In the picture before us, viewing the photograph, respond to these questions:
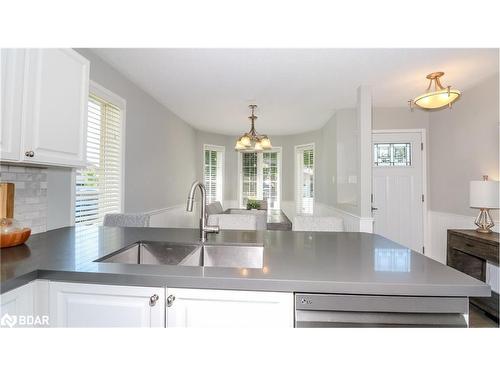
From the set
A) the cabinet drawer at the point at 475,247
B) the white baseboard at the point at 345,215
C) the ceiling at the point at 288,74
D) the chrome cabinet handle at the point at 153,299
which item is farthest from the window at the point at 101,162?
the cabinet drawer at the point at 475,247

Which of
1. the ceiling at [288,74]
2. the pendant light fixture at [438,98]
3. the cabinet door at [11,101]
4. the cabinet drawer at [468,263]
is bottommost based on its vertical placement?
the cabinet drawer at [468,263]

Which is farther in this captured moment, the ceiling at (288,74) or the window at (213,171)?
the window at (213,171)

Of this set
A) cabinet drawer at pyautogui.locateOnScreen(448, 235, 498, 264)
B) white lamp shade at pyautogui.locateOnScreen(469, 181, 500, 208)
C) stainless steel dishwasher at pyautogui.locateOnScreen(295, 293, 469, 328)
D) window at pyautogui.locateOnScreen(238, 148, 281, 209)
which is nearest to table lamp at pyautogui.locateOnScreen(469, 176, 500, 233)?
white lamp shade at pyautogui.locateOnScreen(469, 181, 500, 208)

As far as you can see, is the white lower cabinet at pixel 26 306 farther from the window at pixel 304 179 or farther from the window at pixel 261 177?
the window at pixel 261 177

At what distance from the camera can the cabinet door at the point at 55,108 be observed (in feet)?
3.97

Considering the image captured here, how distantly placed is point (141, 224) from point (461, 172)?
3.80 m

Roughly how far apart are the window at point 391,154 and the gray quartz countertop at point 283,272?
2.92m

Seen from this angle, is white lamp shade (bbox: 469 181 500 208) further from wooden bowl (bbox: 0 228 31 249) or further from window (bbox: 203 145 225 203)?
window (bbox: 203 145 225 203)

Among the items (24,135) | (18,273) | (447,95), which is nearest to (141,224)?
(24,135)

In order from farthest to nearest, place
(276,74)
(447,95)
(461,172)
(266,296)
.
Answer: (461,172), (276,74), (447,95), (266,296)

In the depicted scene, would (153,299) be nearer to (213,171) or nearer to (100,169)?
(100,169)

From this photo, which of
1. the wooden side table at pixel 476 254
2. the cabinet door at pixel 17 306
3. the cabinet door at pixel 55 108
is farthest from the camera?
the wooden side table at pixel 476 254
